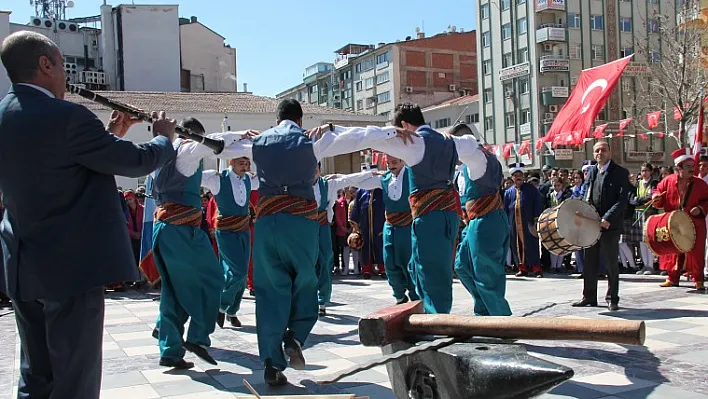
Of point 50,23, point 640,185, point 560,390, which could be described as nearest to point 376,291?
point 640,185

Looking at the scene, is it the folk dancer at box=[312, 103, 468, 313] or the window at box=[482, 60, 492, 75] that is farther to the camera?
the window at box=[482, 60, 492, 75]

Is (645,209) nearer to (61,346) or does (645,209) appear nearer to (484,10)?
(61,346)

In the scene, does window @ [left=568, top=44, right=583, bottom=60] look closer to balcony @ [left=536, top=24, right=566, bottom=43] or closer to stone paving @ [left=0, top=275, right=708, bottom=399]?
balcony @ [left=536, top=24, right=566, bottom=43]

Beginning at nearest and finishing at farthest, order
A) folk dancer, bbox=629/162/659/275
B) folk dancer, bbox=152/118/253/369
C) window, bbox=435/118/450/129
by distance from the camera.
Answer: folk dancer, bbox=152/118/253/369
folk dancer, bbox=629/162/659/275
window, bbox=435/118/450/129

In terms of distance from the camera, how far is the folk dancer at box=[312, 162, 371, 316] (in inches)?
327

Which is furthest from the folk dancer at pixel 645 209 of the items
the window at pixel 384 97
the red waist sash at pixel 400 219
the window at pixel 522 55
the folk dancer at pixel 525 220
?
the window at pixel 384 97

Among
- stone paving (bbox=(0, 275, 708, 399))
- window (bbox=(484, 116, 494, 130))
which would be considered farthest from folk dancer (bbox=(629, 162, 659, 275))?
window (bbox=(484, 116, 494, 130))

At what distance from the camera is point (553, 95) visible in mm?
46594

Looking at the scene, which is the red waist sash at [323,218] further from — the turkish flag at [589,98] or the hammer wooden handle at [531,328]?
the turkish flag at [589,98]

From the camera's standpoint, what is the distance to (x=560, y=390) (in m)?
4.55

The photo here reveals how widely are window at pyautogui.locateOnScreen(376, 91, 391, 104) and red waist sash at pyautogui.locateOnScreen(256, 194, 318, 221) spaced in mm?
56817

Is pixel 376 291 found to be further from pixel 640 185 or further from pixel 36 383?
pixel 36 383

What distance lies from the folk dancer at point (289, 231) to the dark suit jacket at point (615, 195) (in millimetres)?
3817

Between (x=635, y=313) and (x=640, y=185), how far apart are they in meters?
5.77
